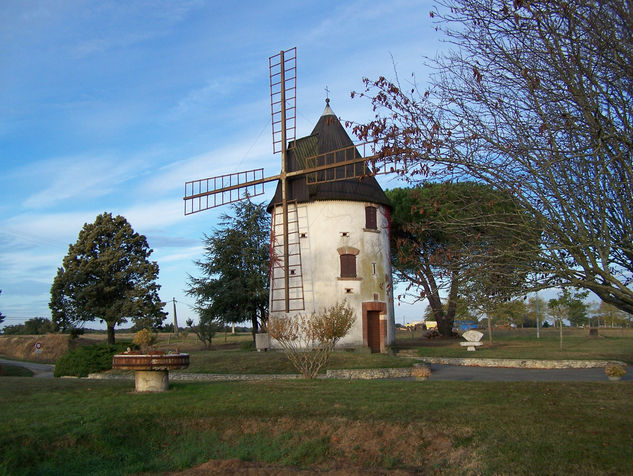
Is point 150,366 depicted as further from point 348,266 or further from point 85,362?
point 348,266

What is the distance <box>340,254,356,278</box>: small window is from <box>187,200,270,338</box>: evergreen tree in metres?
11.1

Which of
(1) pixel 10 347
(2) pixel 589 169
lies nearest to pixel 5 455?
(2) pixel 589 169

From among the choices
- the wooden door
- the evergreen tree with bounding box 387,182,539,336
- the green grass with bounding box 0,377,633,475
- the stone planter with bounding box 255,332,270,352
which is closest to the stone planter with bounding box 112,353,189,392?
the green grass with bounding box 0,377,633,475

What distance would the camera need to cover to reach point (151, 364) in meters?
13.6

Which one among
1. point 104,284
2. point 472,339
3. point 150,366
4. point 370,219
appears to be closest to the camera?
point 150,366

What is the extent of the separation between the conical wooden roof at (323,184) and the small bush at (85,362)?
11901mm

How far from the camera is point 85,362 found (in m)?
23.5

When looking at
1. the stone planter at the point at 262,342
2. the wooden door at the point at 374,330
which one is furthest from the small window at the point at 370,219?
the stone planter at the point at 262,342

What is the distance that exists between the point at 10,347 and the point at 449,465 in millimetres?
48616

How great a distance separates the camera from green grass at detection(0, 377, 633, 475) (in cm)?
873

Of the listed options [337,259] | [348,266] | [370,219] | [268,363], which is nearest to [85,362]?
[268,363]

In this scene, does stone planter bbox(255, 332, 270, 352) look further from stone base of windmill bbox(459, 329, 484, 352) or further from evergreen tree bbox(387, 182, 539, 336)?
evergreen tree bbox(387, 182, 539, 336)

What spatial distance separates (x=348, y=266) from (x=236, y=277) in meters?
13.4

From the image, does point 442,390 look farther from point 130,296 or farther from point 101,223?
point 101,223
